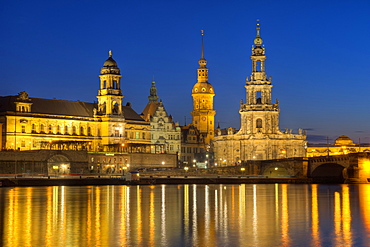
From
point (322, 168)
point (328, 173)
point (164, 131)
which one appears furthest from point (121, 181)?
point (164, 131)

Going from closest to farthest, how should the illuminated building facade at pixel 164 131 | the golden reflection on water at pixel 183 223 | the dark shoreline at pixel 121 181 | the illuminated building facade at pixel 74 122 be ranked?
the golden reflection on water at pixel 183 223
the dark shoreline at pixel 121 181
the illuminated building facade at pixel 74 122
the illuminated building facade at pixel 164 131

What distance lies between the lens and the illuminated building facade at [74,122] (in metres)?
150

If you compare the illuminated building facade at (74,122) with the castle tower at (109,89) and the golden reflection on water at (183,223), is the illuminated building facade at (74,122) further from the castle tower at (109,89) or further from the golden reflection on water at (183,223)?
the golden reflection on water at (183,223)

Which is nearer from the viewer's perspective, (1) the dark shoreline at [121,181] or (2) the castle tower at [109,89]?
(1) the dark shoreline at [121,181]

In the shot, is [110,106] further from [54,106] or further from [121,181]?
[121,181]

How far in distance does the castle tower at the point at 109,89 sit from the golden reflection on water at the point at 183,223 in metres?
97.2

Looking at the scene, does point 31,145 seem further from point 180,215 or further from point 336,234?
point 336,234

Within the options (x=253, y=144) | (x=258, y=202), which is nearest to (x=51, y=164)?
(x=253, y=144)

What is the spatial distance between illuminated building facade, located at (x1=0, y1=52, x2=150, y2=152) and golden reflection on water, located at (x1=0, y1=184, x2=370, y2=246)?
268ft

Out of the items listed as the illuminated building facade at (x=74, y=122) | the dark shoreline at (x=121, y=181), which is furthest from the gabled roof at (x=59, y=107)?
the dark shoreline at (x=121, y=181)

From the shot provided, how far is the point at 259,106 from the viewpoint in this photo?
175000 mm

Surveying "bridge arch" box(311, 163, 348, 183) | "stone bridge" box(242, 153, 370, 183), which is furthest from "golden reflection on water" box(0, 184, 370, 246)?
"bridge arch" box(311, 163, 348, 183)

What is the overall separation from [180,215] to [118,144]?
110221 mm

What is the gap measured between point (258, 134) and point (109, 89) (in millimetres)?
36716
